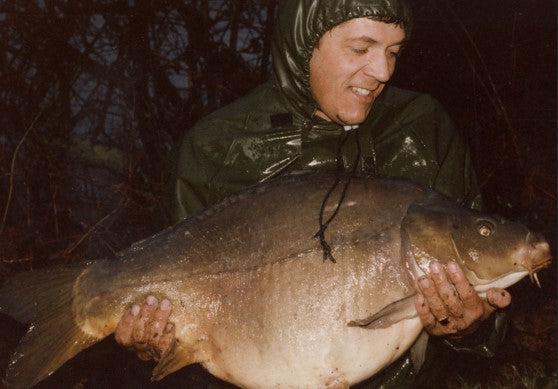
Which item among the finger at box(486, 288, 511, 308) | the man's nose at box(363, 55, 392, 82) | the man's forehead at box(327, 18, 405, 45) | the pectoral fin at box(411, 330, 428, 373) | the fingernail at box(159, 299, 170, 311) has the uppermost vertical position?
the man's forehead at box(327, 18, 405, 45)

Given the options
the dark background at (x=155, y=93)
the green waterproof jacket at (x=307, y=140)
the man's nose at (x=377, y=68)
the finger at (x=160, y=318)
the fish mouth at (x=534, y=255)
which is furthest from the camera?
the dark background at (x=155, y=93)

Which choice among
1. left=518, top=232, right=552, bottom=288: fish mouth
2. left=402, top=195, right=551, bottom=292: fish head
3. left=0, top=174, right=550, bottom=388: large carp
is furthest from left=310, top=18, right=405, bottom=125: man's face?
left=518, top=232, right=552, bottom=288: fish mouth

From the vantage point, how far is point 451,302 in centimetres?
201

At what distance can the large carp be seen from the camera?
1998mm

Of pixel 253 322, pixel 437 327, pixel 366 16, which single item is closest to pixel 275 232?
pixel 253 322

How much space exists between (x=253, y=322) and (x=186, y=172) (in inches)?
39.2

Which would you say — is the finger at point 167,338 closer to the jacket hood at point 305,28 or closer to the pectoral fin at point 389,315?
the pectoral fin at point 389,315

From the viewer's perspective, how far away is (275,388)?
207 centimetres

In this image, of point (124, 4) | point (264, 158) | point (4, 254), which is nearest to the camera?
point (264, 158)

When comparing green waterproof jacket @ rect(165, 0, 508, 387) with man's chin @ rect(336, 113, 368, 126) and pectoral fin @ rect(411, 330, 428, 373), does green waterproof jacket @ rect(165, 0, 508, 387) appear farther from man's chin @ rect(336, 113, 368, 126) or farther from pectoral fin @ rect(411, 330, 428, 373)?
pectoral fin @ rect(411, 330, 428, 373)

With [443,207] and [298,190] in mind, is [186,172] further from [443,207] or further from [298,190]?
[443,207]

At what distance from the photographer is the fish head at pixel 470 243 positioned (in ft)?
6.39

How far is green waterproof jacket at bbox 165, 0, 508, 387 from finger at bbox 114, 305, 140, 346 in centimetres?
69

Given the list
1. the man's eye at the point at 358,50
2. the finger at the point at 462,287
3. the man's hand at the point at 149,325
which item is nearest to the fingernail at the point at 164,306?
the man's hand at the point at 149,325
